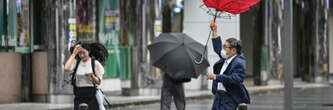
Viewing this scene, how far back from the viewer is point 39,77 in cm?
2505

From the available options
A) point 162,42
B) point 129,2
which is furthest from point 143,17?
point 162,42

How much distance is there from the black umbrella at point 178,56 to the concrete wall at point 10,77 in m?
6.91

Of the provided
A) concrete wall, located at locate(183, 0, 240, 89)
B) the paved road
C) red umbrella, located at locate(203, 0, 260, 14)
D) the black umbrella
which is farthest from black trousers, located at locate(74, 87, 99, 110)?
concrete wall, located at locate(183, 0, 240, 89)

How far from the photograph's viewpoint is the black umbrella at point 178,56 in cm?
1775

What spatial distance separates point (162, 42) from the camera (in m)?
18.4

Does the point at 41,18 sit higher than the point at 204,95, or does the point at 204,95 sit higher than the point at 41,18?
the point at 41,18

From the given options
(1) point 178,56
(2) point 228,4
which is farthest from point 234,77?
(1) point 178,56

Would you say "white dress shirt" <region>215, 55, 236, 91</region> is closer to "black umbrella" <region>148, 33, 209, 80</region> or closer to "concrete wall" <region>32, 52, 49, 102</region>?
"black umbrella" <region>148, 33, 209, 80</region>

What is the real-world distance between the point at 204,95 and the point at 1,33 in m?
7.45

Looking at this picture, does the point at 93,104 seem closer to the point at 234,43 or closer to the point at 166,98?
the point at 234,43

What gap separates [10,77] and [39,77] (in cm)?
94

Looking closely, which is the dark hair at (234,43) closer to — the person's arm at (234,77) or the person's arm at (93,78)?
the person's arm at (234,77)

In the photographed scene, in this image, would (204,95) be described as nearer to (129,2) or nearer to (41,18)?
(129,2)

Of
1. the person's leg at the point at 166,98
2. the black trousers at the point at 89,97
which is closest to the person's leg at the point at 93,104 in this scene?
the black trousers at the point at 89,97
